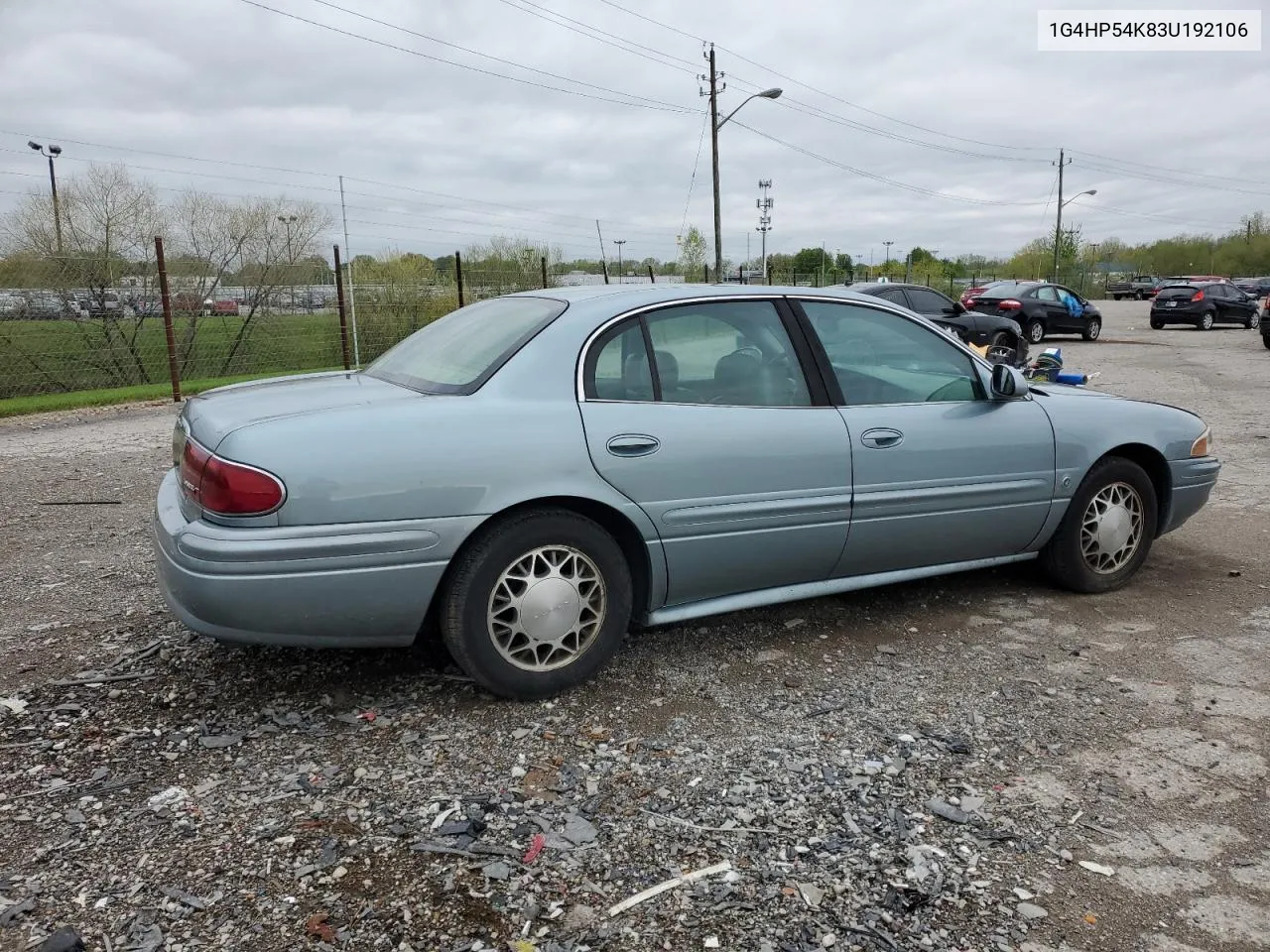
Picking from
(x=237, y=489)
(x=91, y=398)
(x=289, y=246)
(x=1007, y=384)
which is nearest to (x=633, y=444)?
(x=237, y=489)

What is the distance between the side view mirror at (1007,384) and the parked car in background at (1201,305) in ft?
89.1

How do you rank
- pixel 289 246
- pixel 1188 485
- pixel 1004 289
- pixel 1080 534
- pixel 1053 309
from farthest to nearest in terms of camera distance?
pixel 1004 289
pixel 1053 309
pixel 289 246
pixel 1188 485
pixel 1080 534

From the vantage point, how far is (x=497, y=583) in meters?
3.24

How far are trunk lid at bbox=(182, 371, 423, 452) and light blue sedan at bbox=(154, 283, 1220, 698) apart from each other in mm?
21

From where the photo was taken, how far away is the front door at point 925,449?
12.9 ft

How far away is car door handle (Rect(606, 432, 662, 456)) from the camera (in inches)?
133

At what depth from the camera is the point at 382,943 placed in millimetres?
2197

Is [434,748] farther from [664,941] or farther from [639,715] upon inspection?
[664,941]

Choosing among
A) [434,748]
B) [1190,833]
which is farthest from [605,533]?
[1190,833]

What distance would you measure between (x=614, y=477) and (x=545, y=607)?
1.69 ft

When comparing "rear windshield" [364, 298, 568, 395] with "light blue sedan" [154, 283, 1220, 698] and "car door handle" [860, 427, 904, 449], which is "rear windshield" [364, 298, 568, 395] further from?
"car door handle" [860, 427, 904, 449]

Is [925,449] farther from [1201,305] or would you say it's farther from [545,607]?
[1201,305]

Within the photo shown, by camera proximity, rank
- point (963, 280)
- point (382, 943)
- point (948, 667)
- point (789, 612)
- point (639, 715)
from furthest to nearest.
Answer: point (963, 280), point (789, 612), point (948, 667), point (639, 715), point (382, 943)

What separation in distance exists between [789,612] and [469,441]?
6.21 feet
